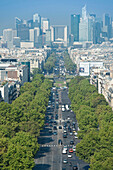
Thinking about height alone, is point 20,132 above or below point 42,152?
above

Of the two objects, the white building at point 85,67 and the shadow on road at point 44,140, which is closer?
the shadow on road at point 44,140

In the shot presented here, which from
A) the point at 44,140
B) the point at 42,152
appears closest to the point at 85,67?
the point at 44,140

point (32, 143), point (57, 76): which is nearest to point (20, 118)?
point (32, 143)

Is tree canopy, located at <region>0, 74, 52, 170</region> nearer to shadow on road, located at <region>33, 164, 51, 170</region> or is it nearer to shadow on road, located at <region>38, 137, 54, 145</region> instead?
shadow on road, located at <region>38, 137, 54, 145</region>

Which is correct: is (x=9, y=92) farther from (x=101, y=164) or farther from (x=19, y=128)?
(x=101, y=164)

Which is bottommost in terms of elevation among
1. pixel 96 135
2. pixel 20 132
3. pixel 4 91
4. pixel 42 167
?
pixel 42 167

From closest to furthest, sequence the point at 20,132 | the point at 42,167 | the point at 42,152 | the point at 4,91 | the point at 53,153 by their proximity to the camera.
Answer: the point at 42,167 < the point at 20,132 < the point at 53,153 < the point at 42,152 < the point at 4,91

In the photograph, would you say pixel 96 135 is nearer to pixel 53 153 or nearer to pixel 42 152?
pixel 53 153

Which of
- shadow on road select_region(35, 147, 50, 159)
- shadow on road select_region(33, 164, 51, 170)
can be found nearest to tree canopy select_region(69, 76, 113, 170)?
shadow on road select_region(33, 164, 51, 170)

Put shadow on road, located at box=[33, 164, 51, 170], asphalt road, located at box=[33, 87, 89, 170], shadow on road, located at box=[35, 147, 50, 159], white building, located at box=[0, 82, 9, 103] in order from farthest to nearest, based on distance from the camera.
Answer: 1. white building, located at box=[0, 82, 9, 103]
2. shadow on road, located at box=[35, 147, 50, 159]
3. asphalt road, located at box=[33, 87, 89, 170]
4. shadow on road, located at box=[33, 164, 51, 170]

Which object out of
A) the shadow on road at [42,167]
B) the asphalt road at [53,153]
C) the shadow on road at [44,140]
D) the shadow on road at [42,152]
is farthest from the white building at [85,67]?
the shadow on road at [42,167]

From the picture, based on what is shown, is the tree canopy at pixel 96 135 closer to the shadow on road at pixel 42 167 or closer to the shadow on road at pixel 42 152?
the shadow on road at pixel 42 167
